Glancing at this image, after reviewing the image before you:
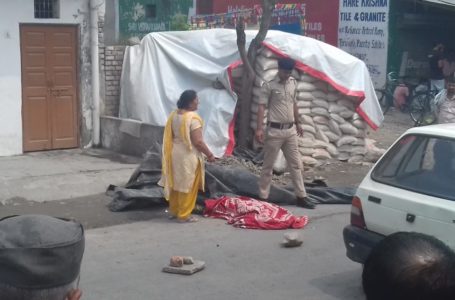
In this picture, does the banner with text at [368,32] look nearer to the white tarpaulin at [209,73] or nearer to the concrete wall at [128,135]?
the white tarpaulin at [209,73]

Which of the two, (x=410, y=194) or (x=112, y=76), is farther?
(x=112, y=76)

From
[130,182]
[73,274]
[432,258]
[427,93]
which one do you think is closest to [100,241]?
[130,182]

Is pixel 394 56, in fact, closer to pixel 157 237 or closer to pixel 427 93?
pixel 427 93

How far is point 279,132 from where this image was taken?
900 centimetres

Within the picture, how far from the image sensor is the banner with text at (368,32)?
63.5 ft

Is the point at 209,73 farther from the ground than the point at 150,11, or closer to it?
closer to it

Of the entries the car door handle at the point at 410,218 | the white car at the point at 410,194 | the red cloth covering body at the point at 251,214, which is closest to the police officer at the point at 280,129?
the red cloth covering body at the point at 251,214

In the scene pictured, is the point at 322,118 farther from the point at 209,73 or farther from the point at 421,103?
the point at 421,103

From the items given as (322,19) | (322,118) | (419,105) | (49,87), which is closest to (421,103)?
(419,105)

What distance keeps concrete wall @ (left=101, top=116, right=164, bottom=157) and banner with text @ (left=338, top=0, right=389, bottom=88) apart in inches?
365

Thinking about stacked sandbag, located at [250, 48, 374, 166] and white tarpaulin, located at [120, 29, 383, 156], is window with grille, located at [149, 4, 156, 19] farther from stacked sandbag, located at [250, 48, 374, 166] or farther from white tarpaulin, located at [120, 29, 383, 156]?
stacked sandbag, located at [250, 48, 374, 166]

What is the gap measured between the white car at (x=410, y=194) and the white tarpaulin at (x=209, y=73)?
205 inches

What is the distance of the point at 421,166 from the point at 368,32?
570 inches

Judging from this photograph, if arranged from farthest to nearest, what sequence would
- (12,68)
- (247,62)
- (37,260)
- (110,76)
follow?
(110,76) → (12,68) → (247,62) → (37,260)
